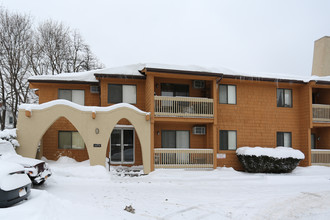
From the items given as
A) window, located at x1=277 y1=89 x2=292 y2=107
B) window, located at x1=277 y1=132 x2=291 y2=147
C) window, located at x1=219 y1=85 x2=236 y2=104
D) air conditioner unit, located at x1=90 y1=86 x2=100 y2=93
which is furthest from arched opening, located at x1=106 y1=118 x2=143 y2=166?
window, located at x1=277 y1=89 x2=292 y2=107

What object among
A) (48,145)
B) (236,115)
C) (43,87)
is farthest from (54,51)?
(236,115)

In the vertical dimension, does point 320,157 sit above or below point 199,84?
below

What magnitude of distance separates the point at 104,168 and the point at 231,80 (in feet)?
30.8

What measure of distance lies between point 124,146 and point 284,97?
36.7 ft

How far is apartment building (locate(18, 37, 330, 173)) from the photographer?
15.2 m

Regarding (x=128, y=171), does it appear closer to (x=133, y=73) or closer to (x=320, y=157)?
(x=133, y=73)

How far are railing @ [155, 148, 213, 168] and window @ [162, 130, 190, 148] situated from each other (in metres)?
1.15

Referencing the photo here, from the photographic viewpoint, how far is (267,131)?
16.9m

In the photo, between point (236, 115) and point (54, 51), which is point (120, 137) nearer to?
point (236, 115)

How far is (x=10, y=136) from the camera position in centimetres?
1235

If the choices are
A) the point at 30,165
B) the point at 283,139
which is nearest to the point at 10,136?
the point at 30,165

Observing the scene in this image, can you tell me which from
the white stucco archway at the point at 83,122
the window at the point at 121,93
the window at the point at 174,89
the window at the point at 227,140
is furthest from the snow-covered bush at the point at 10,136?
the window at the point at 227,140

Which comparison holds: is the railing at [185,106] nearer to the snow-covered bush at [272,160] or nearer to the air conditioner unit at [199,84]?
the air conditioner unit at [199,84]

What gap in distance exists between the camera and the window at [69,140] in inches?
634
